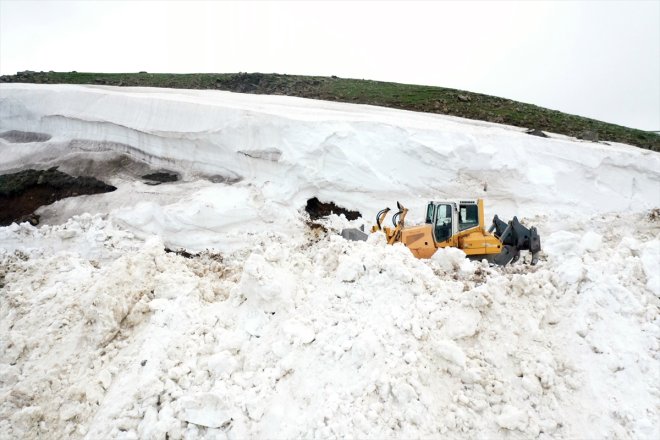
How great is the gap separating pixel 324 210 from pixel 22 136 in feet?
37.2

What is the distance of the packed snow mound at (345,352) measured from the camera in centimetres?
438

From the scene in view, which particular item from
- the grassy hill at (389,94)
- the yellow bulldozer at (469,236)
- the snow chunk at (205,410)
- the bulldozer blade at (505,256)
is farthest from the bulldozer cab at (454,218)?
the grassy hill at (389,94)

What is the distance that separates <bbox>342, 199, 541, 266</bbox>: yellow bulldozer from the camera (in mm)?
8562

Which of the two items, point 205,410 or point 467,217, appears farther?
point 467,217

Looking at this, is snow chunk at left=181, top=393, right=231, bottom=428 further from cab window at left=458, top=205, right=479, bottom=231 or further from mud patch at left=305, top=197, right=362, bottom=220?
mud patch at left=305, top=197, right=362, bottom=220

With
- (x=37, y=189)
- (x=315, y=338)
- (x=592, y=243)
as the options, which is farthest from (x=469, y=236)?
(x=37, y=189)

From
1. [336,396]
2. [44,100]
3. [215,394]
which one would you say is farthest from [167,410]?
[44,100]

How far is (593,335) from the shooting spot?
4.89m

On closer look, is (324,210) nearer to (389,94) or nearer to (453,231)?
(453,231)

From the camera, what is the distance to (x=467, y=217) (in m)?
8.88

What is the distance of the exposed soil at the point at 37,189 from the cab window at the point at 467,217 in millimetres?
9129

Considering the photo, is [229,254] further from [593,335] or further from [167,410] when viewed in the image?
[593,335]

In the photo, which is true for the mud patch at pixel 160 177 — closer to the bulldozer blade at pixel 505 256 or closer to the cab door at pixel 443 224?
the cab door at pixel 443 224

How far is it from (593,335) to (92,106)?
1562cm
